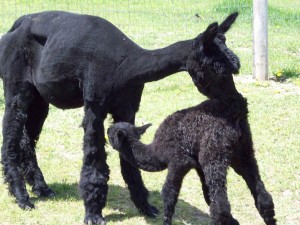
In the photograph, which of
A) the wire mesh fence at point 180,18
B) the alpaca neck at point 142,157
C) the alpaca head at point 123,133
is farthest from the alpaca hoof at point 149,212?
the wire mesh fence at point 180,18

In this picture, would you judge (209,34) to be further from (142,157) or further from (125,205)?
(125,205)

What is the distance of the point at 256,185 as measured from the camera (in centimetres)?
508

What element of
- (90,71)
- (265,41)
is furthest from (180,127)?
(265,41)

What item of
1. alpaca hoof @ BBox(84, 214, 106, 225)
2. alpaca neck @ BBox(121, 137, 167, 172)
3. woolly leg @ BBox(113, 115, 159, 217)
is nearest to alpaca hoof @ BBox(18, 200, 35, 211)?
alpaca hoof @ BBox(84, 214, 106, 225)

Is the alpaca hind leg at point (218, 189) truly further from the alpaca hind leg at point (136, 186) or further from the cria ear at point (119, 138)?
the alpaca hind leg at point (136, 186)

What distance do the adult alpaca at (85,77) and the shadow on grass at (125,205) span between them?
18 centimetres

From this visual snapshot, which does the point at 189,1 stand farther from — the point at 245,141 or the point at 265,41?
the point at 245,141

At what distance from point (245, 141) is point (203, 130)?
360 mm

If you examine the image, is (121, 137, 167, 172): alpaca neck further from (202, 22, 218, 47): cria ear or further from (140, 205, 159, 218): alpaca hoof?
(202, 22, 218, 47): cria ear

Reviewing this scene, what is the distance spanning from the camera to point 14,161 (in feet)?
20.8

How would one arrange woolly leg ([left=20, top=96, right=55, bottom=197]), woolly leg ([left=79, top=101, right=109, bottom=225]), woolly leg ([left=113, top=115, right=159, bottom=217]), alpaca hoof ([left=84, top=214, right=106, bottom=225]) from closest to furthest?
woolly leg ([left=79, top=101, right=109, bottom=225]) < alpaca hoof ([left=84, top=214, right=106, bottom=225]) < woolly leg ([left=113, top=115, right=159, bottom=217]) < woolly leg ([left=20, top=96, right=55, bottom=197])

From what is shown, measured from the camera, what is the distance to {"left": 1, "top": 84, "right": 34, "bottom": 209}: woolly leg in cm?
620

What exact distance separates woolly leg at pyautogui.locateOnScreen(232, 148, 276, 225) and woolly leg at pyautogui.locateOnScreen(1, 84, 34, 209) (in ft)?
7.26

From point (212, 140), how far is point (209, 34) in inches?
31.3
